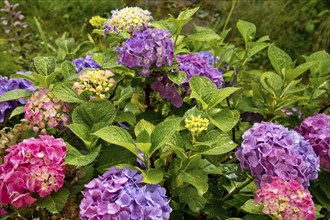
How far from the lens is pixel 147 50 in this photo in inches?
50.4

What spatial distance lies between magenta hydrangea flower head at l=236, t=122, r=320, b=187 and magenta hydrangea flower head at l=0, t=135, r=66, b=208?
40 centimetres

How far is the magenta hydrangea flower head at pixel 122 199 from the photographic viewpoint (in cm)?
106

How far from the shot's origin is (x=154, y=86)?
1.38m

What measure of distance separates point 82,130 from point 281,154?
42 cm

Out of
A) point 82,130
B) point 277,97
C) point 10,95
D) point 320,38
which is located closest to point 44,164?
point 82,130

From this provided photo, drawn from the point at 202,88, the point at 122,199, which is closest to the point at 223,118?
the point at 202,88

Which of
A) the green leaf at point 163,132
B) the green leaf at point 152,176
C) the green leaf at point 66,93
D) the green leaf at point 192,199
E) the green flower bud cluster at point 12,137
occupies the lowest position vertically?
the green leaf at point 192,199

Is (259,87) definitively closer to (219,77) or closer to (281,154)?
(219,77)

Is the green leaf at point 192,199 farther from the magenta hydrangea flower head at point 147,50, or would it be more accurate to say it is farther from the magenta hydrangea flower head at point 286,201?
the magenta hydrangea flower head at point 147,50

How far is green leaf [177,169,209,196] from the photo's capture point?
1.16 m

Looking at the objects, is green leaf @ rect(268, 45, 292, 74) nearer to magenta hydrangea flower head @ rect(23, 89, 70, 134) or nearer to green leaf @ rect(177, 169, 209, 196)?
green leaf @ rect(177, 169, 209, 196)

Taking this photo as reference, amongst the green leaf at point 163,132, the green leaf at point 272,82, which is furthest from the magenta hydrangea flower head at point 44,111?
the green leaf at point 272,82

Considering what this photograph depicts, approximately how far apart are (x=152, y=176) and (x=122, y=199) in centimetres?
8

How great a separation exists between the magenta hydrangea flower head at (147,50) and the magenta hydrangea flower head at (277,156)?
260 mm
